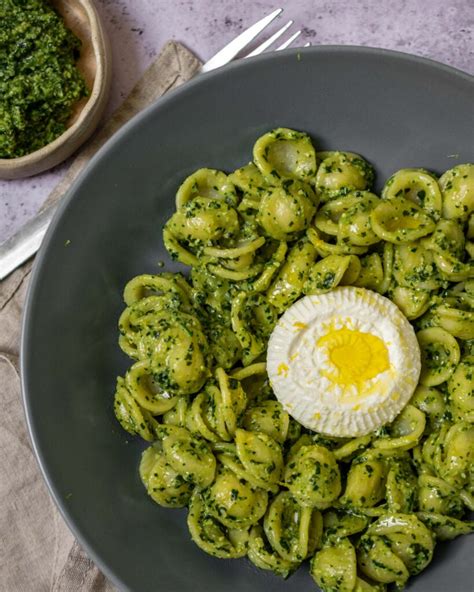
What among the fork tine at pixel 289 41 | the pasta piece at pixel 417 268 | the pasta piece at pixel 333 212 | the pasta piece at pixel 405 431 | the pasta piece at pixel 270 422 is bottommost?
the pasta piece at pixel 405 431

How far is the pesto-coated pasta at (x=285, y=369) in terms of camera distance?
3.36 meters

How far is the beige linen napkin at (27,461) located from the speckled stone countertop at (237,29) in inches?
5.1

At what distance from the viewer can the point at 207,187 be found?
3.69m

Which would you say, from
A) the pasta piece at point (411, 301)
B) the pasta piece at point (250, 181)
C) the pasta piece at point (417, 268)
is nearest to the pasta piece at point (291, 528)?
the pasta piece at point (411, 301)

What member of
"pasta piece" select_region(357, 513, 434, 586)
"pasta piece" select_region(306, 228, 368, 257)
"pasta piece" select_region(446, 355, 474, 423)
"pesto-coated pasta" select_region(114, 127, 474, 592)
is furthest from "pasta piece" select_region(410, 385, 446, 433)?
"pasta piece" select_region(306, 228, 368, 257)

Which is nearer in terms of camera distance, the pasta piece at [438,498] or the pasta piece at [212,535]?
the pasta piece at [438,498]

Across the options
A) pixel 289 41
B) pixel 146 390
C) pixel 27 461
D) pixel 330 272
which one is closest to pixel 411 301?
pixel 330 272

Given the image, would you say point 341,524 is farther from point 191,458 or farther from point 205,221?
point 205,221

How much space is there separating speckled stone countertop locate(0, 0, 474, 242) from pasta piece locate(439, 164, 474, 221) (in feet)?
2.77

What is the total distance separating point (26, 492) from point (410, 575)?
197cm

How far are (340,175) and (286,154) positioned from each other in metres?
0.29

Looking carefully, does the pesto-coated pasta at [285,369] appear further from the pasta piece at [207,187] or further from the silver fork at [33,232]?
the silver fork at [33,232]

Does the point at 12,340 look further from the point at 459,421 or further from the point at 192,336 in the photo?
the point at 459,421

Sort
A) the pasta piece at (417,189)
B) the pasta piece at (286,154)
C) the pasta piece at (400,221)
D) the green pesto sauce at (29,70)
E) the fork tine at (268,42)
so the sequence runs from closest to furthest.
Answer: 1. the pasta piece at (400,221)
2. the pasta piece at (417,189)
3. the pasta piece at (286,154)
4. the green pesto sauce at (29,70)
5. the fork tine at (268,42)
